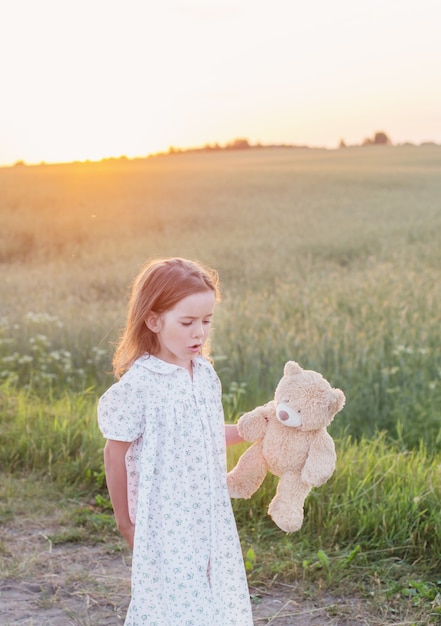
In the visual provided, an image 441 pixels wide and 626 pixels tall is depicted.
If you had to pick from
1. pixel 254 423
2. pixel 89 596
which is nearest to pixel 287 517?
pixel 254 423

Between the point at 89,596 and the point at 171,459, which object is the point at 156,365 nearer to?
the point at 171,459

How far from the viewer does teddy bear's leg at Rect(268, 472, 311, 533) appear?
2.63m

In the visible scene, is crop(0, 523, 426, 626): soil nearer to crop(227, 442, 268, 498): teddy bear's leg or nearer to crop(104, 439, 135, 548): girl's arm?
crop(227, 442, 268, 498): teddy bear's leg

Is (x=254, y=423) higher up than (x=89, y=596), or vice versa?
(x=254, y=423)

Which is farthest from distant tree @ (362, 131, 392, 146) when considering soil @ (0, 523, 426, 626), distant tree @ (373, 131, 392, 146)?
soil @ (0, 523, 426, 626)

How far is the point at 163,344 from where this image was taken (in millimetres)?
2629

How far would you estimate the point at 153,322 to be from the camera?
262 centimetres

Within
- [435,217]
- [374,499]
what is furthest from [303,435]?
[435,217]

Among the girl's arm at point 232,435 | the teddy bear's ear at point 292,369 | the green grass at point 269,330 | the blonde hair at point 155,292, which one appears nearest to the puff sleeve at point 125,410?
the blonde hair at point 155,292

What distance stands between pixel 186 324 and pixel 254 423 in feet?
1.37

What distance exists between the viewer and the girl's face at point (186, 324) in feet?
8.37

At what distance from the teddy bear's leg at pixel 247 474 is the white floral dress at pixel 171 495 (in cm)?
18

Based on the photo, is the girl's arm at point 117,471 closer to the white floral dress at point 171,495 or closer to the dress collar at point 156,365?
the white floral dress at point 171,495

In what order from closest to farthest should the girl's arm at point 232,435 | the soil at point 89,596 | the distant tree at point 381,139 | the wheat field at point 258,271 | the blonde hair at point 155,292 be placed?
the blonde hair at point 155,292 < the girl's arm at point 232,435 < the soil at point 89,596 < the wheat field at point 258,271 < the distant tree at point 381,139
